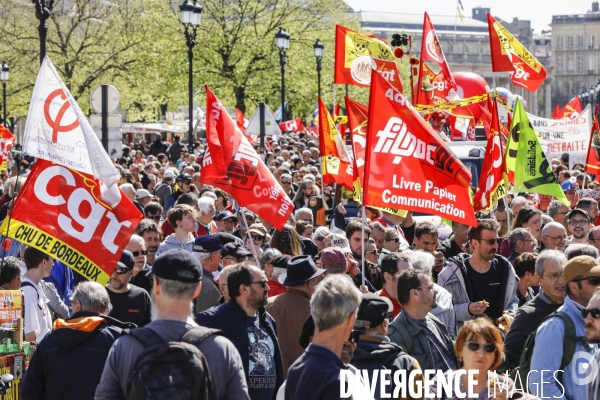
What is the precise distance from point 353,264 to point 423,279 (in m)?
2.52

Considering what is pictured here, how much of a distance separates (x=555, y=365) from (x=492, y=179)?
639 centimetres

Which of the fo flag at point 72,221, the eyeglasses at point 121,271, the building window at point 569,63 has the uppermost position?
the building window at point 569,63

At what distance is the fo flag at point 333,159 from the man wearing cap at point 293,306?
6.56 metres

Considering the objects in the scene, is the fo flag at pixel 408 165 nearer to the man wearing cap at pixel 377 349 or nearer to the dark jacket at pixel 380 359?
the man wearing cap at pixel 377 349

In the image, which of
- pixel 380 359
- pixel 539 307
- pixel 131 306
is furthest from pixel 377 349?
pixel 131 306

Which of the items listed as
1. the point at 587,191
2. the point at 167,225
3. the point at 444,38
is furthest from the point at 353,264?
the point at 444,38

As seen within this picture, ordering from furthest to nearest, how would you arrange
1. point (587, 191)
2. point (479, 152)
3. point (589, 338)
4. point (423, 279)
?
point (479, 152)
point (587, 191)
point (423, 279)
point (589, 338)

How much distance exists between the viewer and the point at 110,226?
24.2ft

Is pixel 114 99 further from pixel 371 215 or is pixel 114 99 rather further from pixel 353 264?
pixel 353 264

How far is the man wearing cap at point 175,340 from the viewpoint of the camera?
431cm

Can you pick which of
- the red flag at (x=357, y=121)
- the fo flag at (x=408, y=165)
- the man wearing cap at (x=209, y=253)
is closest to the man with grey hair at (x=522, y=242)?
the fo flag at (x=408, y=165)

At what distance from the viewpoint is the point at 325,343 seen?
4.48 meters

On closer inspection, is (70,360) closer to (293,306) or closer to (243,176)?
(293,306)

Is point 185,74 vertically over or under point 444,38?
under
